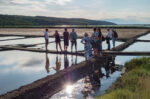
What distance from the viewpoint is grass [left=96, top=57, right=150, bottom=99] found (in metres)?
7.05

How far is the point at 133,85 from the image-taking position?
8.60m

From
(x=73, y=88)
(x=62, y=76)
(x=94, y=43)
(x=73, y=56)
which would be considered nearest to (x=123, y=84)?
(x=73, y=88)

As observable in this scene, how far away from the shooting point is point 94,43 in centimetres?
1588

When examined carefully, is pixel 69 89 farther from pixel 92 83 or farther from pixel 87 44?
pixel 87 44

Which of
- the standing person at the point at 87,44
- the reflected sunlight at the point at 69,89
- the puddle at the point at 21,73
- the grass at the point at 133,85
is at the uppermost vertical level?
the standing person at the point at 87,44

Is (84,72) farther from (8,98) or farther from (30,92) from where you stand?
(8,98)

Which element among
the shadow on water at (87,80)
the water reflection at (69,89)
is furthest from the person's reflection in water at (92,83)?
the water reflection at (69,89)

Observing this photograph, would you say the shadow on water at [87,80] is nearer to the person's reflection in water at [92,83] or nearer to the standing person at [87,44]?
the person's reflection in water at [92,83]

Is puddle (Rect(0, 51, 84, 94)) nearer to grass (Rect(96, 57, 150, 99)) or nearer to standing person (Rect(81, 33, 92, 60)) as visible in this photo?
standing person (Rect(81, 33, 92, 60))

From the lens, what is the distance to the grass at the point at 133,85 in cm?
705

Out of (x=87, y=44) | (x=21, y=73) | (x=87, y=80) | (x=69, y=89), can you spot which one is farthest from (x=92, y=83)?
(x=87, y=44)

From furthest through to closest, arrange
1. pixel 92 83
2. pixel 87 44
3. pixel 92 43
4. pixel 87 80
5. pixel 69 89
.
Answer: pixel 92 43, pixel 87 44, pixel 87 80, pixel 92 83, pixel 69 89

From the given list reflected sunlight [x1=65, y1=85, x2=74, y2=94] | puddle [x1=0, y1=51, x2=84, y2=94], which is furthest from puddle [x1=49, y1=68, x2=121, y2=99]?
puddle [x1=0, y1=51, x2=84, y2=94]

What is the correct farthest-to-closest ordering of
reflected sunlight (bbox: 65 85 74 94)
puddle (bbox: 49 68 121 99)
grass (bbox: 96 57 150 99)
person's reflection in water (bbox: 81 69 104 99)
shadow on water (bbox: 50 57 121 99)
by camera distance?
reflected sunlight (bbox: 65 85 74 94) < person's reflection in water (bbox: 81 69 104 99) < shadow on water (bbox: 50 57 121 99) < puddle (bbox: 49 68 121 99) < grass (bbox: 96 57 150 99)
